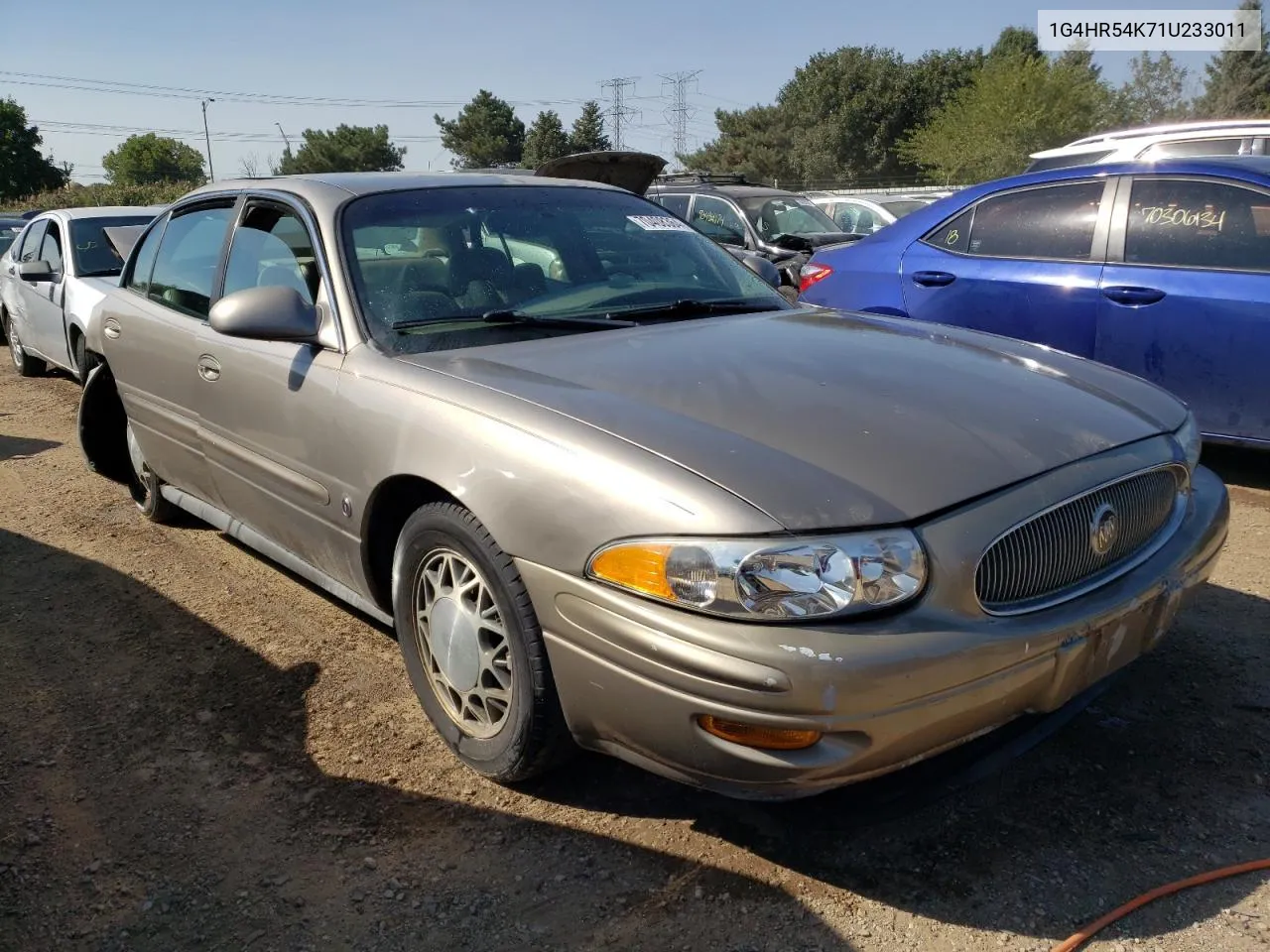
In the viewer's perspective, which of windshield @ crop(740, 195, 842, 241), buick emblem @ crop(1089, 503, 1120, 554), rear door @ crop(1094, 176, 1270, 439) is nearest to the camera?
buick emblem @ crop(1089, 503, 1120, 554)

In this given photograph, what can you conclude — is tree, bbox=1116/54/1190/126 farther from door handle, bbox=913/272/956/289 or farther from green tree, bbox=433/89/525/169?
door handle, bbox=913/272/956/289

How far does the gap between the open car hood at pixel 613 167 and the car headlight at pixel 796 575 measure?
6.95 metres

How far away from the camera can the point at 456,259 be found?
3.26 m

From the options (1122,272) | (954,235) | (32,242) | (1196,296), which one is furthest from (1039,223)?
(32,242)

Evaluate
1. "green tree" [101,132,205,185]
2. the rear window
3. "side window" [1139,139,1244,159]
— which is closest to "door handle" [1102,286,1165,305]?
"side window" [1139,139,1244,159]

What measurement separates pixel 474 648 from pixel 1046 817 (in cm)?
144

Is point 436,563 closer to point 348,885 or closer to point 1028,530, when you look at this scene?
point 348,885

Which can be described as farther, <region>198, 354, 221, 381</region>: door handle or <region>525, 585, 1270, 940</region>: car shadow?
<region>198, 354, 221, 381</region>: door handle

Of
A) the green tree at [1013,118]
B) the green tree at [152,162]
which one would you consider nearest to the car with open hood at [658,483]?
the green tree at [1013,118]

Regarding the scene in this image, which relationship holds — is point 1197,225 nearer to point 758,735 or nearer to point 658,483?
point 658,483

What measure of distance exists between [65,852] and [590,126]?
80.0 meters

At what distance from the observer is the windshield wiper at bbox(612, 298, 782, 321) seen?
3330 mm

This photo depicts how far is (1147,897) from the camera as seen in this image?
7.12ft

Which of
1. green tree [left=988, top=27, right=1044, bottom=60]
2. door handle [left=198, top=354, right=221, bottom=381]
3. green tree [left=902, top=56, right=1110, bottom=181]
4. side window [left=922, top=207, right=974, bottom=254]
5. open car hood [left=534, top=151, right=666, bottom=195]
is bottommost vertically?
door handle [left=198, top=354, right=221, bottom=381]
